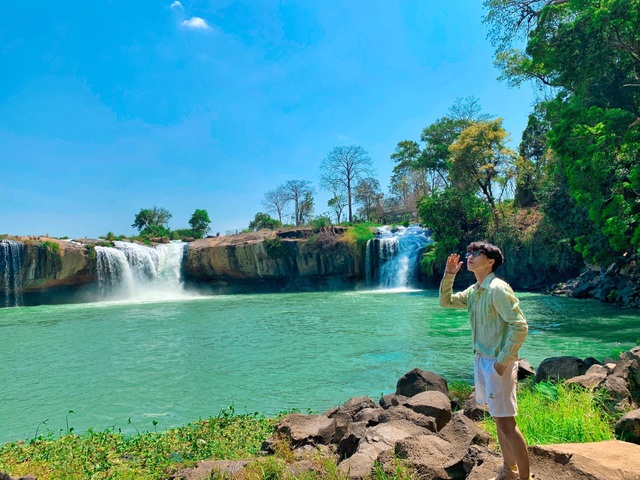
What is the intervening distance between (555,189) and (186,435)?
19.4 meters

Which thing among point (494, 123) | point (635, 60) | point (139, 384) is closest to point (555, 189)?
point (635, 60)

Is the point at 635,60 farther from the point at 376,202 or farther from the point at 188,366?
the point at 376,202

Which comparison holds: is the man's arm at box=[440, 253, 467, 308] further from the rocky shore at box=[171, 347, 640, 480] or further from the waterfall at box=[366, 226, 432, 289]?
the waterfall at box=[366, 226, 432, 289]

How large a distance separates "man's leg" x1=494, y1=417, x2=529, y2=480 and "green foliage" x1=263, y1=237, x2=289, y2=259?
1260 inches

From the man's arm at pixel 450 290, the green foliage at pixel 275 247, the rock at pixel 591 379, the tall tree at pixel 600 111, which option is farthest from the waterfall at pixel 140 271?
the man's arm at pixel 450 290

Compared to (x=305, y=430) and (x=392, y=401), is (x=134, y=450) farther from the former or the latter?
(x=392, y=401)

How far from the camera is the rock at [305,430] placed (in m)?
4.52

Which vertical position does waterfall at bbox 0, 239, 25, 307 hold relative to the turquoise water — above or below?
above

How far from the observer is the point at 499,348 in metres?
2.85

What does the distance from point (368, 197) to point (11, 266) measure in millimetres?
35947

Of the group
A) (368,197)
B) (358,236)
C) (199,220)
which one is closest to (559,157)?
(358,236)

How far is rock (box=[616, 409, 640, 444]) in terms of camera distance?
3.15 m

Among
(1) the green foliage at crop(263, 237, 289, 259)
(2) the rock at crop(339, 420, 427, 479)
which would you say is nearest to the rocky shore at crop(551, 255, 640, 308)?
(2) the rock at crop(339, 420, 427, 479)

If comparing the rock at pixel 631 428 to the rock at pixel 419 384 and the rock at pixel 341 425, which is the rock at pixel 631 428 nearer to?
the rock at pixel 341 425
